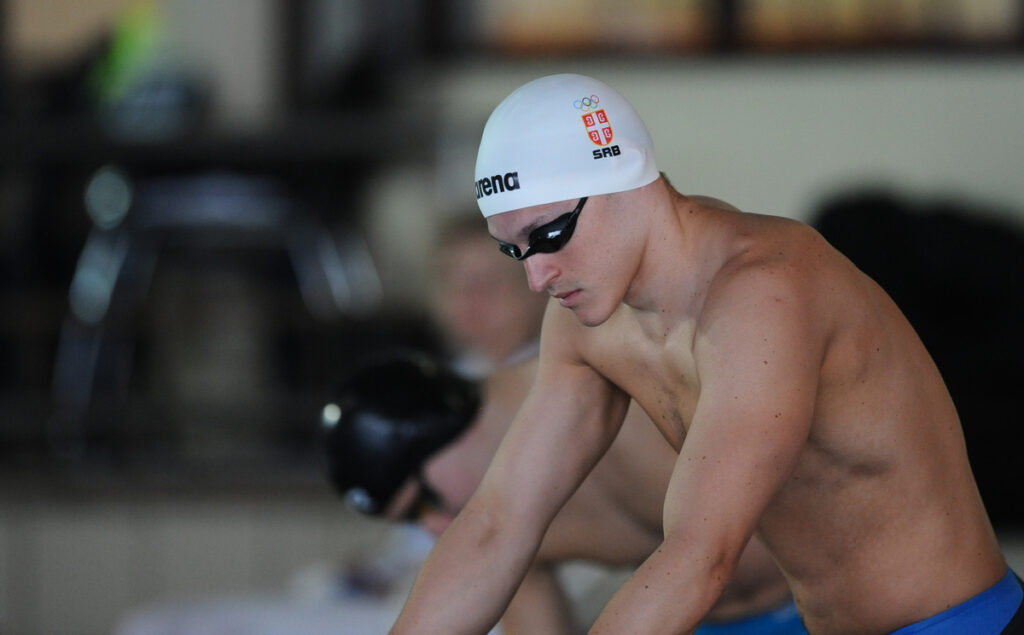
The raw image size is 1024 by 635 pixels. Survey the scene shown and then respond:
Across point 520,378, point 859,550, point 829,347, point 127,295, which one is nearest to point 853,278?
point 829,347

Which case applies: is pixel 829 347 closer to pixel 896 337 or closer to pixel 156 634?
pixel 896 337

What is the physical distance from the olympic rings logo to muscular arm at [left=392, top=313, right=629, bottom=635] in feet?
1.08

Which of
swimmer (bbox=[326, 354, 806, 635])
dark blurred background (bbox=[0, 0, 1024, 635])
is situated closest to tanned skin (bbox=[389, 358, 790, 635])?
swimmer (bbox=[326, 354, 806, 635])

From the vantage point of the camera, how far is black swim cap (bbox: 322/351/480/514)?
2.06 metres

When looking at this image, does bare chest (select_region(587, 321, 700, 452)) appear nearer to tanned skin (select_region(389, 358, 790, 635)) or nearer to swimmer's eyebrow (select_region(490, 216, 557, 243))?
swimmer's eyebrow (select_region(490, 216, 557, 243))

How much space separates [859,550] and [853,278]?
287mm

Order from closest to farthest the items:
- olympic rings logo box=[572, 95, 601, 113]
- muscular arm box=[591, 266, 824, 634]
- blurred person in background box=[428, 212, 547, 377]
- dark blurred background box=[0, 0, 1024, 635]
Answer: muscular arm box=[591, 266, 824, 634]
olympic rings logo box=[572, 95, 601, 113]
blurred person in background box=[428, 212, 547, 377]
dark blurred background box=[0, 0, 1024, 635]

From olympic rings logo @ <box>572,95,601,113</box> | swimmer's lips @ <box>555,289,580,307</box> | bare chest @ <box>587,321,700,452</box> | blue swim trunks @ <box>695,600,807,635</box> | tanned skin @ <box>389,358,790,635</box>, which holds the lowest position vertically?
blue swim trunks @ <box>695,600,807,635</box>

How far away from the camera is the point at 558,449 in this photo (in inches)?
59.7

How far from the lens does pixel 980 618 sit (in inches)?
53.7

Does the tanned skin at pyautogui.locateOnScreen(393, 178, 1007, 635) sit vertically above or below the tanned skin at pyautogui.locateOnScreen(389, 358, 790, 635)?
above

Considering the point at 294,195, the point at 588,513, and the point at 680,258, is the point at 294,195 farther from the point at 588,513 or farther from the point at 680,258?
the point at 680,258

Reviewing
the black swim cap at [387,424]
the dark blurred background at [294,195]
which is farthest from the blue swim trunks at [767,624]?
the dark blurred background at [294,195]

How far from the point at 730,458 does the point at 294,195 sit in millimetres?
3450
